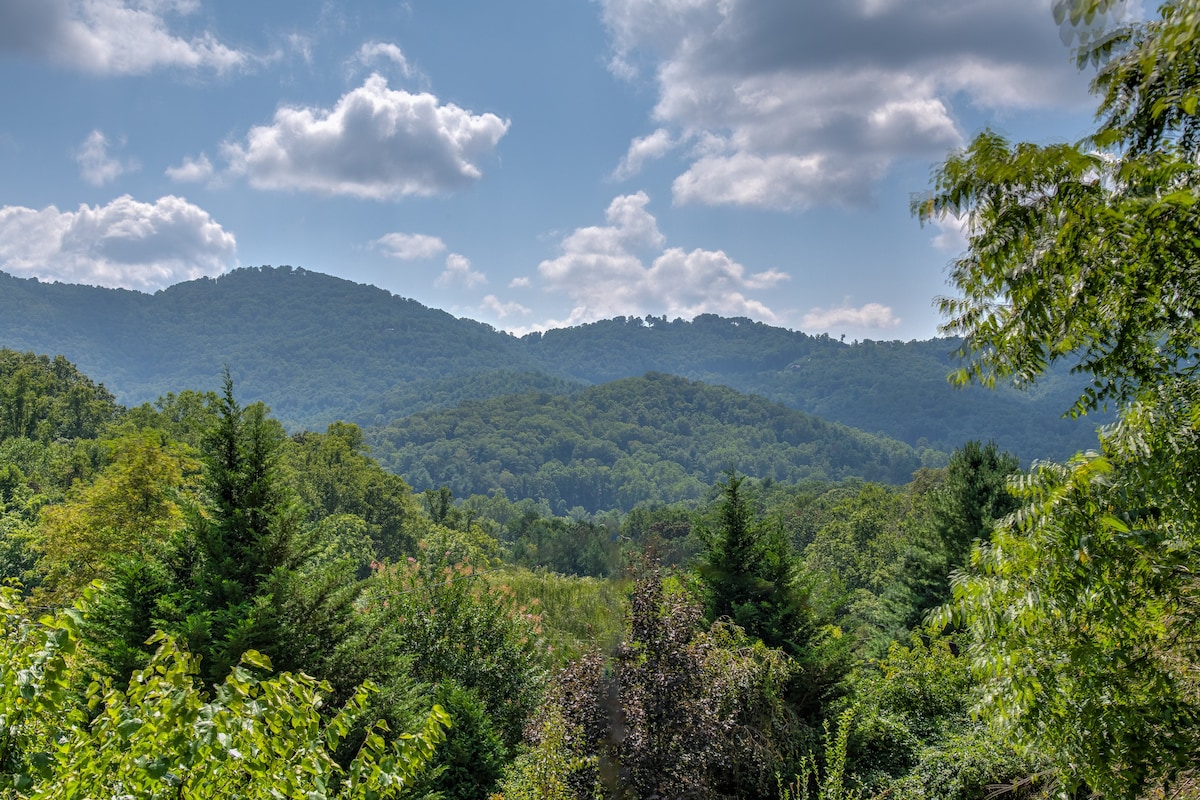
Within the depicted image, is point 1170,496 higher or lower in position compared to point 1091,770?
higher

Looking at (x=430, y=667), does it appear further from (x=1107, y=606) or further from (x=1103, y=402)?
(x=1103, y=402)

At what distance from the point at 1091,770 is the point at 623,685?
4019mm

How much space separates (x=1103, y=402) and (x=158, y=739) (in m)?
4.50

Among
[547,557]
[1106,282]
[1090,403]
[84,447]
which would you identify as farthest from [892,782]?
[547,557]

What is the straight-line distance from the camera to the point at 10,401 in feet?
142

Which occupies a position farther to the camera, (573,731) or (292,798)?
(573,731)

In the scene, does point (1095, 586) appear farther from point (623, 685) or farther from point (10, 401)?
point (10, 401)

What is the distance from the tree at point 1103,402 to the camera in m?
2.67

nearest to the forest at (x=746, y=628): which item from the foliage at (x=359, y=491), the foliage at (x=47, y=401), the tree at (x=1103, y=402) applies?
the tree at (x=1103, y=402)

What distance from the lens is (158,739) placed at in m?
2.70

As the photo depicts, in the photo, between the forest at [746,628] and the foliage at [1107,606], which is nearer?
the forest at [746,628]

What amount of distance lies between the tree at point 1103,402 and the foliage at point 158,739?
128 inches

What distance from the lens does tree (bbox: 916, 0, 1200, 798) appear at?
8.77 feet

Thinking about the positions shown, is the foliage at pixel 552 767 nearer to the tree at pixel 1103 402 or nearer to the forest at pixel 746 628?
the forest at pixel 746 628
